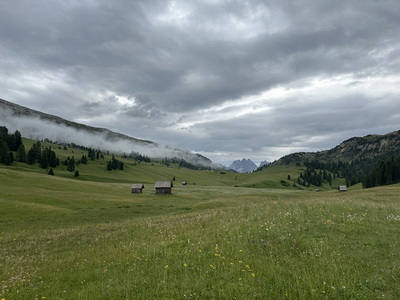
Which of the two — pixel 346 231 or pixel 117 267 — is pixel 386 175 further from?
pixel 117 267

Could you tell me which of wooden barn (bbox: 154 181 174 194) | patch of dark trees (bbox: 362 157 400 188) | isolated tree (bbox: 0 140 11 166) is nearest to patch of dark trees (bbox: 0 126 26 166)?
isolated tree (bbox: 0 140 11 166)

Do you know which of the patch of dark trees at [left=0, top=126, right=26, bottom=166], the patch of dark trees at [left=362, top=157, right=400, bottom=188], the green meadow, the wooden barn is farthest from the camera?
the patch of dark trees at [left=0, top=126, right=26, bottom=166]

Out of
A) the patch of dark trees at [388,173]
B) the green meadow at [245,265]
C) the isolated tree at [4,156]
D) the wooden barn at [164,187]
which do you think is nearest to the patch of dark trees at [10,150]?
the isolated tree at [4,156]

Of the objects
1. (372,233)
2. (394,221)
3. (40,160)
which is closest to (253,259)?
(372,233)

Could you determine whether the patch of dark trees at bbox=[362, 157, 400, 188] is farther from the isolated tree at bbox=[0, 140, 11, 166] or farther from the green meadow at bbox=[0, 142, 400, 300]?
the isolated tree at bbox=[0, 140, 11, 166]

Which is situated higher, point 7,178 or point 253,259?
point 253,259

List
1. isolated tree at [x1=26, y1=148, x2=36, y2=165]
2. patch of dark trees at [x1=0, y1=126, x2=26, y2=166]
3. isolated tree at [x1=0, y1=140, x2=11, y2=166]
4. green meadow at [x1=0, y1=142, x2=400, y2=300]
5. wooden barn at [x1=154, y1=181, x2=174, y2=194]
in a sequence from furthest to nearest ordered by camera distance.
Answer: isolated tree at [x1=26, y1=148, x2=36, y2=165], patch of dark trees at [x1=0, y1=126, x2=26, y2=166], isolated tree at [x1=0, y1=140, x2=11, y2=166], wooden barn at [x1=154, y1=181, x2=174, y2=194], green meadow at [x1=0, y1=142, x2=400, y2=300]

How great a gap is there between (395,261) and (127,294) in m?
10.4

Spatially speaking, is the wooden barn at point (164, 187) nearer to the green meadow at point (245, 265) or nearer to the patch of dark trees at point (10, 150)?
the green meadow at point (245, 265)

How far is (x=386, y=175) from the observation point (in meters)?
134

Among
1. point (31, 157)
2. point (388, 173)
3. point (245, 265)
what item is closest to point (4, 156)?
point (31, 157)

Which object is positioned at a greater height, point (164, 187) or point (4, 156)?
point (4, 156)

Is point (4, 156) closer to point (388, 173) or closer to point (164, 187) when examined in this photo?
point (164, 187)

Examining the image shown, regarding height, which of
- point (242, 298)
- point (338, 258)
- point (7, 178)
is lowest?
point (7, 178)
